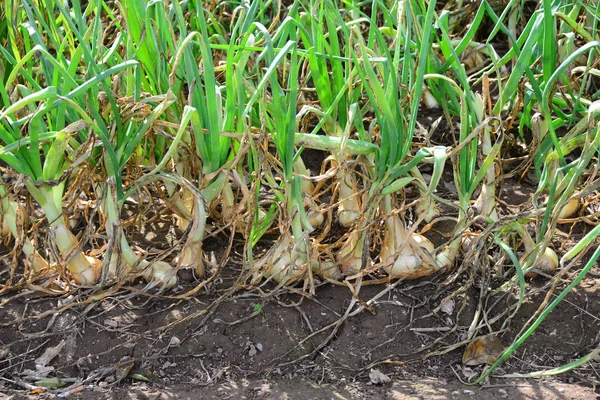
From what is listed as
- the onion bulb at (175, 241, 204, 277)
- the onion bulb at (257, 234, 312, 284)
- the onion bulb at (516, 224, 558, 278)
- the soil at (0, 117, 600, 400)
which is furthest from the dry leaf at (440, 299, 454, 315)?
the onion bulb at (175, 241, 204, 277)

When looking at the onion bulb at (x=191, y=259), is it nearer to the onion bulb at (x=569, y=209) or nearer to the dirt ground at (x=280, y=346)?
the dirt ground at (x=280, y=346)

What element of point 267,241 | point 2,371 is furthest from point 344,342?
point 2,371

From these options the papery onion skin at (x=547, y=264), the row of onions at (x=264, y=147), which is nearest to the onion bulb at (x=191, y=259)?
the row of onions at (x=264, y=147)

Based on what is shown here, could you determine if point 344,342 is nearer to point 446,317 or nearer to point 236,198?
point 446,317

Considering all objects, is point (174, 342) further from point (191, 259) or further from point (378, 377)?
point (378, 377)

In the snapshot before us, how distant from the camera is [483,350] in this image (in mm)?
1441

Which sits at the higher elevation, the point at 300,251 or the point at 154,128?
the point at 154,128

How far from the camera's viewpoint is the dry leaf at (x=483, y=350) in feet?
4.71

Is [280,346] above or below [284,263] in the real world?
below

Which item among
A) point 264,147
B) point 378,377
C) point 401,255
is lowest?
point 378,377

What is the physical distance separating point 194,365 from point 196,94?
1.61 ft

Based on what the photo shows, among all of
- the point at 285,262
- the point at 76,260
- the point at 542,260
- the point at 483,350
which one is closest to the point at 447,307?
the point at 483,350

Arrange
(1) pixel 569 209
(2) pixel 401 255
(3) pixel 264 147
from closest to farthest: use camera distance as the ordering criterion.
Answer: (3) pixel 264 147 → (2) pixel 401 255 → (1) pixel 569 209

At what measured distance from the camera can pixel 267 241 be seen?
1.69 m
